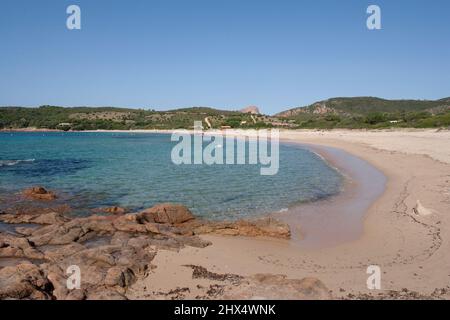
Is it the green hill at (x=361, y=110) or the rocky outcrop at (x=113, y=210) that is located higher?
the green hill at (x=361, y=110)

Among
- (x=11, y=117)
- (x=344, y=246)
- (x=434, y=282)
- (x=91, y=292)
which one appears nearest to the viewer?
(x=91, y=292)

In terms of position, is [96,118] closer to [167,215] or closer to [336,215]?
[167,215]

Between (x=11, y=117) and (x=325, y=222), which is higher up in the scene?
(x=11, y=117)

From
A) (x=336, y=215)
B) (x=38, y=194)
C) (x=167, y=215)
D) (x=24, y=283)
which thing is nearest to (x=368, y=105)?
(x=336, y=215)

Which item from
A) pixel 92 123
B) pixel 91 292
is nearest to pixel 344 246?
pixel 91 292

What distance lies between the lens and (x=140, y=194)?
1836 centimetres

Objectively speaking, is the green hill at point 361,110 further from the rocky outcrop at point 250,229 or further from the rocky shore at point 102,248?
the rocky shore at point 102,248

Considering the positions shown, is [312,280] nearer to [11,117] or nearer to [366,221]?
[366,221]

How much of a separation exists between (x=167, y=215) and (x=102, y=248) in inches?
148

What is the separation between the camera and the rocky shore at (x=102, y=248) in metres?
6.66

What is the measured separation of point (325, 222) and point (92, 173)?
63.3 feet

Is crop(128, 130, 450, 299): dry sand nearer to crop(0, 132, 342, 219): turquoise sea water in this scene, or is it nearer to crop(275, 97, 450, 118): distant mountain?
crop(0, 132, 342, 219): turquoise sea water

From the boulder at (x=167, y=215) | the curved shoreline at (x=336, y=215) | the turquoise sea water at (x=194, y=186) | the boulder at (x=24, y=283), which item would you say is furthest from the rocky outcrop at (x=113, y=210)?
the boulder at (x=24, y=283)

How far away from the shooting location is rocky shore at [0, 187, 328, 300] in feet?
21.9
